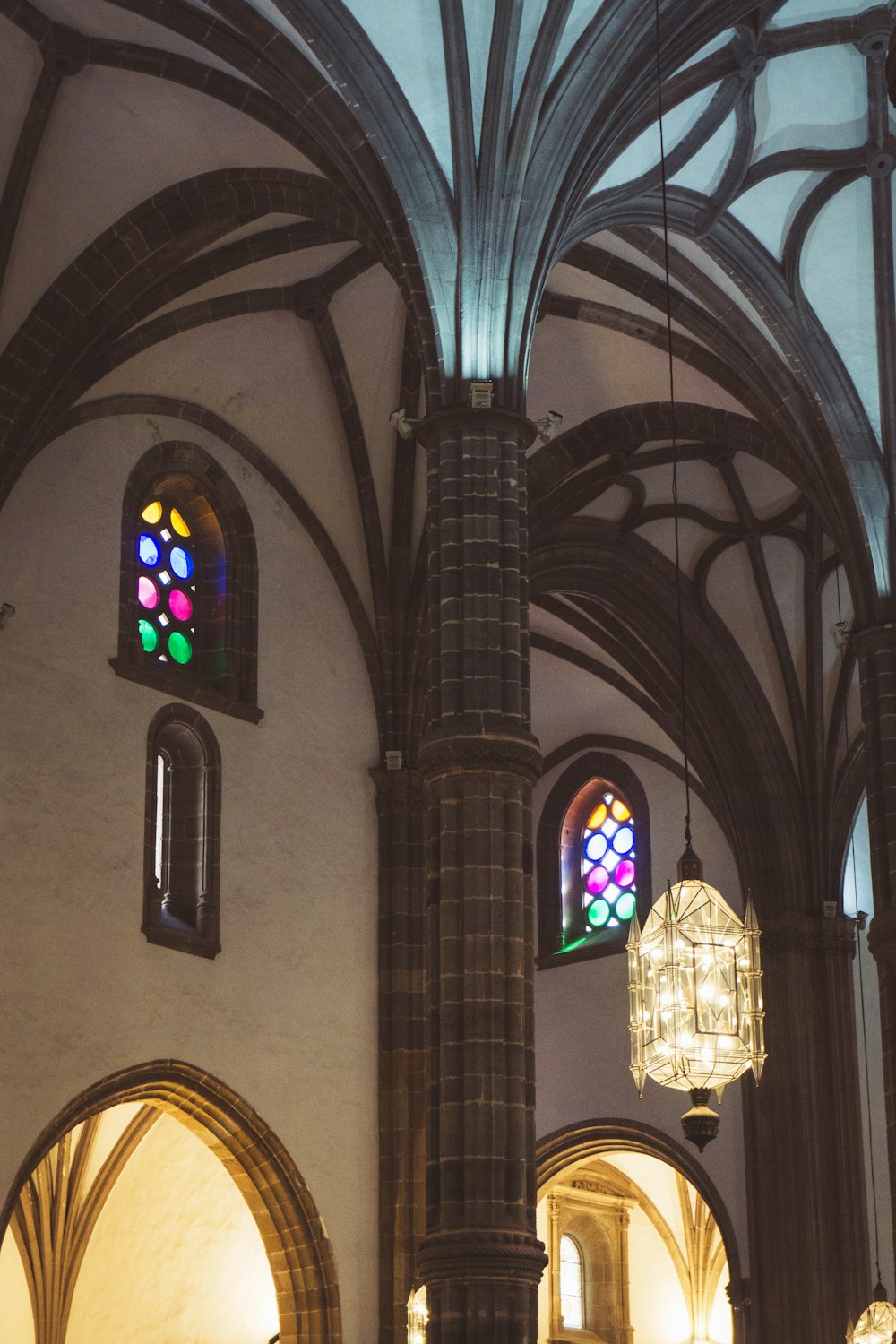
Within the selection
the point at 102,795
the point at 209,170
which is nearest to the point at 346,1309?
the point at 102,795

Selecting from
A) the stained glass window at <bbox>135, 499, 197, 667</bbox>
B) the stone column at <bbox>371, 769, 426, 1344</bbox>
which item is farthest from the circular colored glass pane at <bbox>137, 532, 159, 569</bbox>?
the stone column at <bbox>371, 769, 426, 1344</bbox>

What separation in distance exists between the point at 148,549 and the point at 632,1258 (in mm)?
16085

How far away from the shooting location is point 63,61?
1731cm

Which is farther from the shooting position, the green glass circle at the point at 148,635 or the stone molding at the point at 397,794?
the stone molding at the point at 397,794

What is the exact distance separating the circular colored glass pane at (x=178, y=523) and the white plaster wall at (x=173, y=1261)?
291 inches

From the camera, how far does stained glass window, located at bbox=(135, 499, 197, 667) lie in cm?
2078

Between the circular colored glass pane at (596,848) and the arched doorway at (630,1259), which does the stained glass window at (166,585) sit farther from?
the arched doorway at (630,1259)

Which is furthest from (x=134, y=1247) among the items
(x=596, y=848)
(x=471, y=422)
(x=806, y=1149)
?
(x=471, y=422)

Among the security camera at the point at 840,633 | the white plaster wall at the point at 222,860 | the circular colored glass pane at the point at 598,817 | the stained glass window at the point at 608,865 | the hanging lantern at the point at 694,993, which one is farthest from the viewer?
the circular colored glass pane at the point at 598,817

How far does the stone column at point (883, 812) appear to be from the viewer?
18.5 metres

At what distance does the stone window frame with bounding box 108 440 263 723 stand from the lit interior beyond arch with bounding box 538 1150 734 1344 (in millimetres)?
12903

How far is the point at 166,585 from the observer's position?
21.1 meters

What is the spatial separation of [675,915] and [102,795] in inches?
251

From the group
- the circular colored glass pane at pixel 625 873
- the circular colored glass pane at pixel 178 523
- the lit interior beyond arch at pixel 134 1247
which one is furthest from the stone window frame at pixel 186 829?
the circular colored glass pane at pixel 625 873
